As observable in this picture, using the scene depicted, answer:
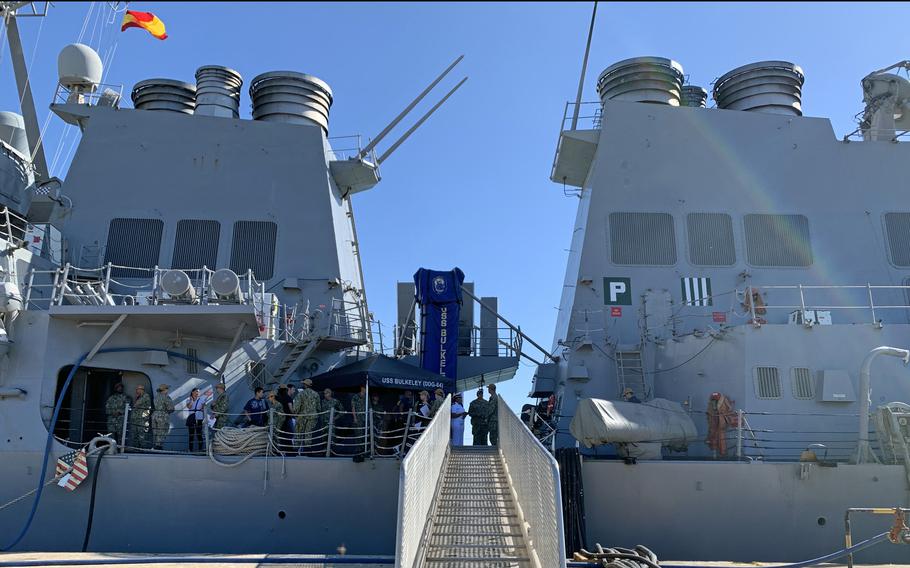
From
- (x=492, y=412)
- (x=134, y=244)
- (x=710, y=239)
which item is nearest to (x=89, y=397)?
(x=134, y=244)

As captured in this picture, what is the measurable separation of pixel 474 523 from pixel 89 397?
730 centimetres

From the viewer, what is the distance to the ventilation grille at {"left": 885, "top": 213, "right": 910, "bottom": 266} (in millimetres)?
14422

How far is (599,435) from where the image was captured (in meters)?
9.98

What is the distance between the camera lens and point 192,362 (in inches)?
469

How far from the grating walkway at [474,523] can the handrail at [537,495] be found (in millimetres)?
149

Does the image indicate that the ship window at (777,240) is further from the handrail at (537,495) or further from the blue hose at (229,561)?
the blue hose at (229,561)

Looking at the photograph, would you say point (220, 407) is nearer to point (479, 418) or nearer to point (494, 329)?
point (479, 418)

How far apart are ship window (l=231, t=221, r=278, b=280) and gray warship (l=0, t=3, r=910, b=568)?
1.8 inches

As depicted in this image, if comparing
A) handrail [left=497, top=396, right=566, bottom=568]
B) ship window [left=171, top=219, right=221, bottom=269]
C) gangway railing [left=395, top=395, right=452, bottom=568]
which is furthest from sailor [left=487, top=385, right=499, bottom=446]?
ship window [left=171, top=219, right=221, bottom=269]

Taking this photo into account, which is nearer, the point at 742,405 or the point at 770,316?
the point at 742,405

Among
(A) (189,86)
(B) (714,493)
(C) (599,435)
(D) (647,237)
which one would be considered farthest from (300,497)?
(A) (189,86)

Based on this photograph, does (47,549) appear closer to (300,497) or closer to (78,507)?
(78,507)

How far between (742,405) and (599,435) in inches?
92.7

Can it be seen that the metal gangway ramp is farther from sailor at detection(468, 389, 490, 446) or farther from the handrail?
sailor at detection(468, 389, 490, 446)
